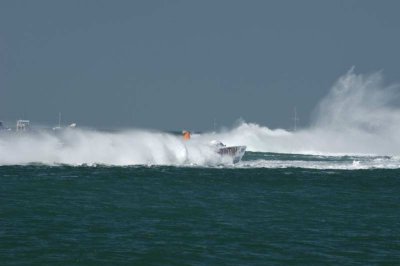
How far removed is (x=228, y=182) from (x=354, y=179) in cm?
1487

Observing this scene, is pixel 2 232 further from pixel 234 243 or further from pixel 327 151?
pixel 327 151

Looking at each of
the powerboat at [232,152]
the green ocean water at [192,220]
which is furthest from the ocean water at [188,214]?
the powerboat at [232,152]

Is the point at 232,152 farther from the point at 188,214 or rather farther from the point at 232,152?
the point at 188,214

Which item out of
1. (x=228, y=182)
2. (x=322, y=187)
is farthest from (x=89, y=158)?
(x=322, y=187)

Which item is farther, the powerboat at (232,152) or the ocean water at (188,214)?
the powerboat at (232,152)

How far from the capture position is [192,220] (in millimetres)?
36250

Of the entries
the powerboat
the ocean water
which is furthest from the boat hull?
the ocean water

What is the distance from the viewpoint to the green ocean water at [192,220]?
90.4 ft

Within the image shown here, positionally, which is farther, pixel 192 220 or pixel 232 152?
pixel 232 152

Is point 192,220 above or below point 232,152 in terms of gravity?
below

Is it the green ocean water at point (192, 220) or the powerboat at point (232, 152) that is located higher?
the powerboat at point (232, 152)

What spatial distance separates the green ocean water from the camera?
90.4 feet

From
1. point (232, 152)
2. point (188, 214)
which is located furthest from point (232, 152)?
point (188, 214)

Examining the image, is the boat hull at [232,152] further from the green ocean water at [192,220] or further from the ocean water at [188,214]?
the green ocean water at [192,220]
